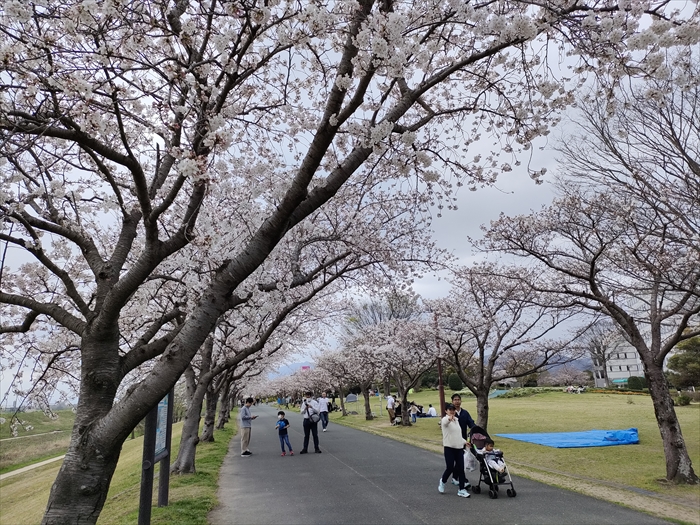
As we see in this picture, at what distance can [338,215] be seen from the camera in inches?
392

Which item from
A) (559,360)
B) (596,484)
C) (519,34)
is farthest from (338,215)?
(559,360)

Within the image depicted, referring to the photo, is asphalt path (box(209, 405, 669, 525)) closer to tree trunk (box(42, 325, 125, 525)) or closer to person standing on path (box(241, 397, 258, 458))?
person standing on path (box(241, 397, 258, 458))

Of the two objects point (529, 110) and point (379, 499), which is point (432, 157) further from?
point (379, 499)

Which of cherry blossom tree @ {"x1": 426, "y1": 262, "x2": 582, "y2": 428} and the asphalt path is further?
cherry blossom tree @ {"x1": 426, "y1": 262, "x2": 582, "y2": 428}

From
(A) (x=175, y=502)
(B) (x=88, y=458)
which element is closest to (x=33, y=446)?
(A) (x=175, y=502)

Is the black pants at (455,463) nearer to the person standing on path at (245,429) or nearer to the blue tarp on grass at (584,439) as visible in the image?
the blue tarp on grass at (584,439)

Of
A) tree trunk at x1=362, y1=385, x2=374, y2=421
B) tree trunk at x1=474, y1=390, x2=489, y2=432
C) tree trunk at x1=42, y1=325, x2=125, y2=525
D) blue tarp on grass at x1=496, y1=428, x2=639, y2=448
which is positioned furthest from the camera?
tree trunk at x1=362, y1=385, x2=374, y2=421

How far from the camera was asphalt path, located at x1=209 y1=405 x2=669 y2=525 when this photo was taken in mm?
6113

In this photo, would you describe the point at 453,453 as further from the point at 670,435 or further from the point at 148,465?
the point at 148,465

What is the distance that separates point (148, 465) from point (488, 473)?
5493 mm

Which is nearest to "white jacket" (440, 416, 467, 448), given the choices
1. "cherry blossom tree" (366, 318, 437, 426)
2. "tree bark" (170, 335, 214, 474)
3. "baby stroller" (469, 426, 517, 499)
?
"baby stroller" (469, 426, 517, 499)

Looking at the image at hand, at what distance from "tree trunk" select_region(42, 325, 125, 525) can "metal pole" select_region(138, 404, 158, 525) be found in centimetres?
221

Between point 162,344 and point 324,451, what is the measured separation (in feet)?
36.3

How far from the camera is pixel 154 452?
6.25 meters
